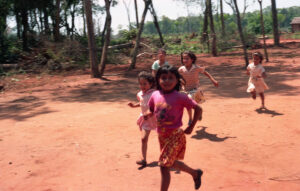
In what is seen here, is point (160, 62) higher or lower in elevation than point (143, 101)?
higher

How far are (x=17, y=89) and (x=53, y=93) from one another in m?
2.26

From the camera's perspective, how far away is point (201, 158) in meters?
4.49

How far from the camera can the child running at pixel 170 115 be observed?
121 inches

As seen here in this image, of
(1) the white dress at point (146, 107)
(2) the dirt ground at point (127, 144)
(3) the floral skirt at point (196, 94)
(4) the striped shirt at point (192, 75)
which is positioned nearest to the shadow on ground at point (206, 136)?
(2) the dirt ground at point (127, 144)

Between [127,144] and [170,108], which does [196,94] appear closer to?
[127,144]

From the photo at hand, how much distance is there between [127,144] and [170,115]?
2303 millimetres

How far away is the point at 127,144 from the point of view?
17.3 feet

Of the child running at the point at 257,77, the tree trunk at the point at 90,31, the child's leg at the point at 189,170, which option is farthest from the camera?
the tree trunk at the point at 90,31

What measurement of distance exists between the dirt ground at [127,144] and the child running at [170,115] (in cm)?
63

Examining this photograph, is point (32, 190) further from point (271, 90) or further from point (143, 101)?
point (271, 90)

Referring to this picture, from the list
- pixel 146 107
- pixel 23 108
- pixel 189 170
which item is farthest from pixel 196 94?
pixel 23 108

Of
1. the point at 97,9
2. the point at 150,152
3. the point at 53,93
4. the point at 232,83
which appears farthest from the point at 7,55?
the point at 97,9

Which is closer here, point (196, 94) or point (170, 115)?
point (170, 115)

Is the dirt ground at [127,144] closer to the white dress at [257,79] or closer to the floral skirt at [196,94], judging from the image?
the white dress at [257,79]
